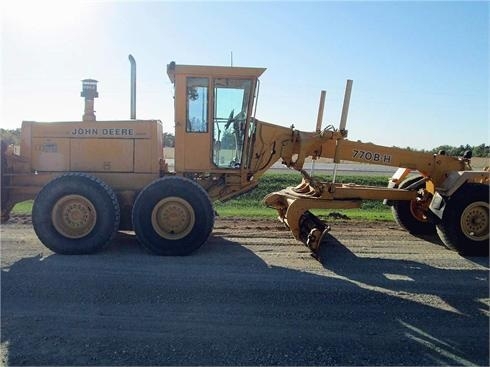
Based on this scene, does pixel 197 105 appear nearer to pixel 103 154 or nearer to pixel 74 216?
pixel 103 154

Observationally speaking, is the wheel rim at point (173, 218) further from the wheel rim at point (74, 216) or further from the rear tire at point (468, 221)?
the rear tire at point (468, 221)

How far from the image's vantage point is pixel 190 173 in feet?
25.5

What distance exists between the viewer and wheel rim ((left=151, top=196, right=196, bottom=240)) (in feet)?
23.1

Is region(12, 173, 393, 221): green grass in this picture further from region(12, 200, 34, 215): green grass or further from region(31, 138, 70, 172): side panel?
region(31, 138, 70, 172): side panel

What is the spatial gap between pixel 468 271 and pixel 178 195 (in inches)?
176

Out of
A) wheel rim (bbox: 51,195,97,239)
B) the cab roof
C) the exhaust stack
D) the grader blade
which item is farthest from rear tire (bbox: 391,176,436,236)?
the exhaust stack

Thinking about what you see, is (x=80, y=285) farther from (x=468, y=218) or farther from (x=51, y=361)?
(x=468, y=218)

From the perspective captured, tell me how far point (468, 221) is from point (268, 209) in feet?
20.4

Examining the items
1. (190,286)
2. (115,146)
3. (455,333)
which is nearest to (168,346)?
(190,286)

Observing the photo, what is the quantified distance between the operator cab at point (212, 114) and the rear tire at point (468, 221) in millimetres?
3593

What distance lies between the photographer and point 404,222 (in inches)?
358

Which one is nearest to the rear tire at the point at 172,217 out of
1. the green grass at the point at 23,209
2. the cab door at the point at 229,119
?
the cab door at the point at 229,119

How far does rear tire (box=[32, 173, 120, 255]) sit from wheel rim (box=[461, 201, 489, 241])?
575cm

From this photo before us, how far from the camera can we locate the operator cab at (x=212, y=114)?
7320mm
